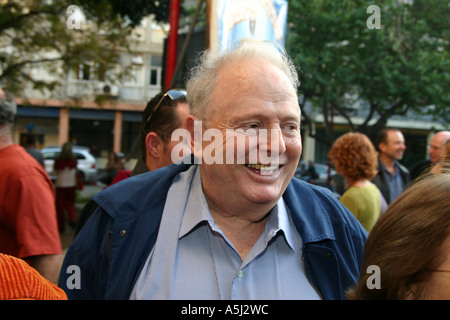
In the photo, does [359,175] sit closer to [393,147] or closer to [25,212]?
[393,147]

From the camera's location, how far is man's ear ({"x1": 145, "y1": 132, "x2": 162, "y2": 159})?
97.6 inches

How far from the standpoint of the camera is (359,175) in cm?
362

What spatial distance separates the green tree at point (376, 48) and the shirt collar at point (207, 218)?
9.87m

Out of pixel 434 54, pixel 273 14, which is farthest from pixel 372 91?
pixel 273 14

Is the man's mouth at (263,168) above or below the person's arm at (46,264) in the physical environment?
above

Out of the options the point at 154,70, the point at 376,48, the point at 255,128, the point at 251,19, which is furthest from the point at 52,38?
the point at 154,70

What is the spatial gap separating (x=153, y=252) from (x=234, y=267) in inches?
10.2

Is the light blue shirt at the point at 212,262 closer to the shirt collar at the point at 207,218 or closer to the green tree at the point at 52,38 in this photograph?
the shirt collar at the point at 207,218

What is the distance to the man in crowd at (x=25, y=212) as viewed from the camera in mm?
2389

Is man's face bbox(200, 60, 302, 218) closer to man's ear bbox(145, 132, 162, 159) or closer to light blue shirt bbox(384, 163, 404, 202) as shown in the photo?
man's ear bbox(145, 132, 162, 159)

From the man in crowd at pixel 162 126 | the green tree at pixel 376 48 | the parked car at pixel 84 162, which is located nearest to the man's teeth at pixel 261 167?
the man in crowd at pixel 162 126

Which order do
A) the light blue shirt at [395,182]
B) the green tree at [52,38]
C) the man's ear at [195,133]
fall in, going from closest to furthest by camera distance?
1. the man's ear at [195,133]
2. the light blue shirt at [395,182]
3. the green tree at [52,38]

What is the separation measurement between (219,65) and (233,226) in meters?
0.55

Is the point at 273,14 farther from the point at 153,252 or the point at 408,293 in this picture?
the point at 408,293
